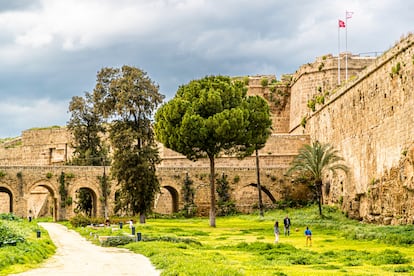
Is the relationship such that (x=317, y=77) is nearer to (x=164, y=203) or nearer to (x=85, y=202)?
(x=164, y=203)

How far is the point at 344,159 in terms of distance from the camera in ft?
134

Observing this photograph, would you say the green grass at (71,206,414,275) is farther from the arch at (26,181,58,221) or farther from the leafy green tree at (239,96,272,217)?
the arch at (26,181,58,221)

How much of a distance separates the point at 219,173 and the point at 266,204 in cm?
439

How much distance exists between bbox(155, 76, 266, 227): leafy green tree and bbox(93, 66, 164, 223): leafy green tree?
1414 millimetres

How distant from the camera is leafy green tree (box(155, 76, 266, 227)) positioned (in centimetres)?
3756

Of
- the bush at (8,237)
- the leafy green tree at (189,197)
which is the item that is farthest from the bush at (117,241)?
the leafy green tree at (189,197)

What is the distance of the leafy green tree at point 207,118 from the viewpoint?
37562 mm

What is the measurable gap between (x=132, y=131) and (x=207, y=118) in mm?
4947

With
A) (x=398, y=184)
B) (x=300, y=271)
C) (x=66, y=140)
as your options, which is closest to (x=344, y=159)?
(x=398, y=184)

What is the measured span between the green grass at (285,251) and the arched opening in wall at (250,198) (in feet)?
45.4

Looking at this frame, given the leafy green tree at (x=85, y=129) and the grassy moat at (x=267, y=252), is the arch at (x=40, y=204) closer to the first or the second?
the leafy green tree at (x=85, y=129)

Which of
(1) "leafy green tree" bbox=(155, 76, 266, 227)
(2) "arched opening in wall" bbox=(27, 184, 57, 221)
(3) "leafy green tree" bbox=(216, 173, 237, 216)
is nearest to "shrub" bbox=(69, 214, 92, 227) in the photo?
(1) "leafy green tree" bbox=(155, 76, 266, 227)

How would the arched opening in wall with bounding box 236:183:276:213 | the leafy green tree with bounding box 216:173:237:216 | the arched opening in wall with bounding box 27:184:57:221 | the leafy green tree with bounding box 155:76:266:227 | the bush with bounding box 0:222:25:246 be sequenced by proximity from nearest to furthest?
the bush with bounding box 0:222:25:246
the leafy green tree with bounding box 155:76:266:227
the leafy green tree with bounding box 216:173:237:216
the arched opening in wall with bounding box 236:183:276:213
the arched opening in wall with bounding box 27:184:57:221

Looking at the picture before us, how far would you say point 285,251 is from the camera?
922 inches
